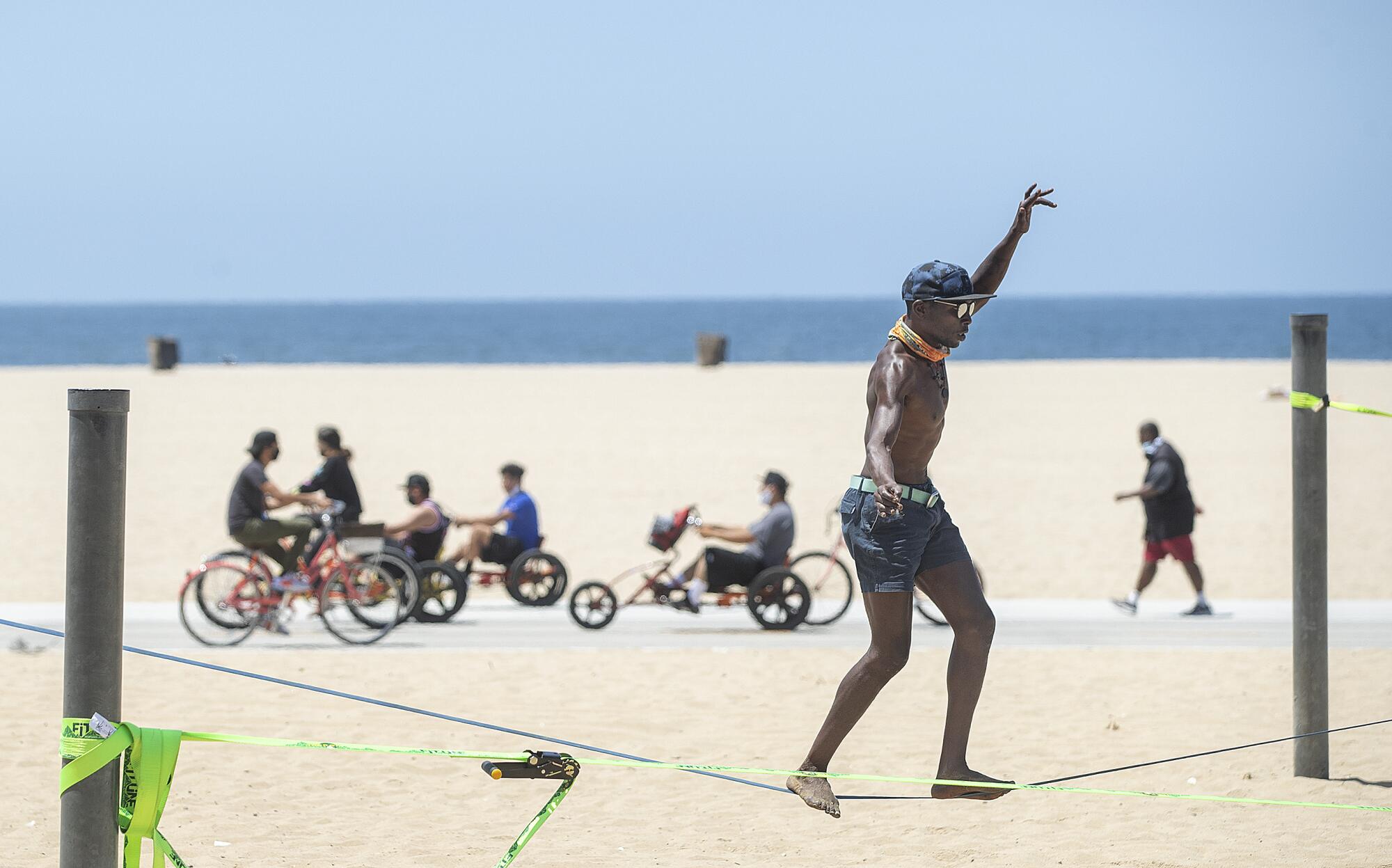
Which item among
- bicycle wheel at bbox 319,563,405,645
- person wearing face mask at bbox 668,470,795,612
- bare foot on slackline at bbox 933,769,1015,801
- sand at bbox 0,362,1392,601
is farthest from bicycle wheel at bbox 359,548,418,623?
bare foot on slackline at bbox 933,769,1015,801

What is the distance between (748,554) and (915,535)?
7.42 metres

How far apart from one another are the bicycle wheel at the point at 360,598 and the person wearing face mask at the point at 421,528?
449mm

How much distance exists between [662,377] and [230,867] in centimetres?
3675

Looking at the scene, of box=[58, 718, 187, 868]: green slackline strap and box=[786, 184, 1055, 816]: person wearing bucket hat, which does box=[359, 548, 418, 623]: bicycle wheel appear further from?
box=[58, 718, 187, 868]: green slackline strap

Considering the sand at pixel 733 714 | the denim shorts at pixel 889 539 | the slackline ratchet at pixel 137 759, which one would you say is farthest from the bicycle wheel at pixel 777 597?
the slackline ratchet at pixel 137 759

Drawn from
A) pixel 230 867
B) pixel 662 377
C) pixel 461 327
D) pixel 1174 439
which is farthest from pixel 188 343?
pixel 230 867

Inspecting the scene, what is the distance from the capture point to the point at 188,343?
109 meters

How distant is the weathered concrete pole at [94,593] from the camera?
357 centimetres

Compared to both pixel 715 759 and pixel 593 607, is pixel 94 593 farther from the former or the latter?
pixel 593 607

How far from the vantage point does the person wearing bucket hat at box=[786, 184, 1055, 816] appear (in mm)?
4398

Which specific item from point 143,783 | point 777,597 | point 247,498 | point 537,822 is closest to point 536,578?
point 777,597

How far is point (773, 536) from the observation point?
11781 mm

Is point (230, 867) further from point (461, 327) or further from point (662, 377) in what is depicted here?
point (461, 327)

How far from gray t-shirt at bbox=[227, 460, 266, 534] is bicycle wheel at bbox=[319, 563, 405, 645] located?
2.30ft
